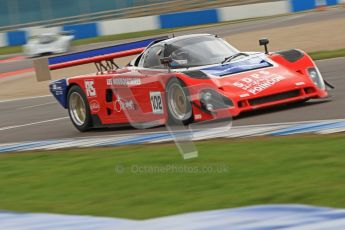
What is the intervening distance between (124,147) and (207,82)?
130 centimetres

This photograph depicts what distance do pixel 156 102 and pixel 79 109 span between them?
2.12m

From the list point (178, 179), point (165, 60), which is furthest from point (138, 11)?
point (178, 179)

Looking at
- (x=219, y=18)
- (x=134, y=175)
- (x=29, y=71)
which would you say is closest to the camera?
(x=134, y=175)

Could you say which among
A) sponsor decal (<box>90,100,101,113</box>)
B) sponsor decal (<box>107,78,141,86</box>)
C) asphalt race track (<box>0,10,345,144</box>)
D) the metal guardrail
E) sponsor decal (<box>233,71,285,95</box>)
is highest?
sponsor decal (<box>107,78,141,86</box>)

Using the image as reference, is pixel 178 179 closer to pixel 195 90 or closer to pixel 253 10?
pixel 195 90

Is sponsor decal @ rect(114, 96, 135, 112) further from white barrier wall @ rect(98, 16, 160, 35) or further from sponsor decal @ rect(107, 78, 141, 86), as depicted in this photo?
white barrier wall @ rect(98, 16, 160, 35)

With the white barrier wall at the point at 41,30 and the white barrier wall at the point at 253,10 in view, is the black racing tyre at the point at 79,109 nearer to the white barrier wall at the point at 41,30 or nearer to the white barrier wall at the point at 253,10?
the white barrier wall at the point at 41,30

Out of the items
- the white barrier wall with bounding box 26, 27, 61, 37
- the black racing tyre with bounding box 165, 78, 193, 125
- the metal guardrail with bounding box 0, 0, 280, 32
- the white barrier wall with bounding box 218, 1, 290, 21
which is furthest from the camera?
the metal guardrail with bounding box 0, 0, 280, 32

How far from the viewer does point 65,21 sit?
1668 inches

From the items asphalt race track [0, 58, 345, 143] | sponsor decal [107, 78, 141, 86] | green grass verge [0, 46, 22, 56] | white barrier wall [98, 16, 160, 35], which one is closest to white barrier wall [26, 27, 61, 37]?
green grass verge [0, 46, 22, 56]

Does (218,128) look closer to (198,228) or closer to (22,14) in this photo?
(198,228)

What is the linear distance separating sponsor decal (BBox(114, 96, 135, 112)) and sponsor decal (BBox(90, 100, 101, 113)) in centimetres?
41

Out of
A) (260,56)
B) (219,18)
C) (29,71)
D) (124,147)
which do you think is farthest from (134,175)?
(219,18)

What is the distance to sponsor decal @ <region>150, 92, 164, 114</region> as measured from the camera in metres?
10.4
